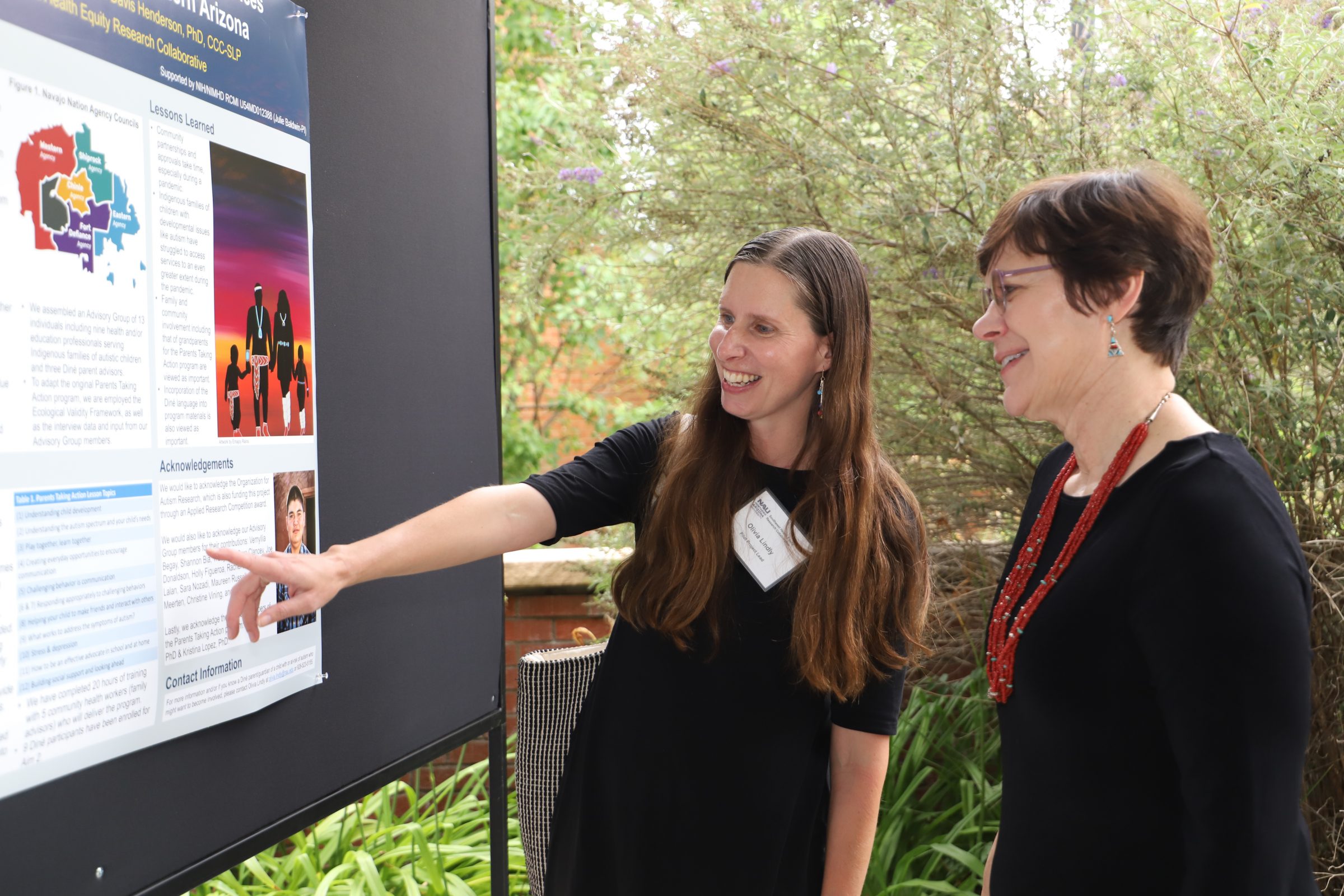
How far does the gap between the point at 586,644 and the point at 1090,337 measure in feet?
4.14

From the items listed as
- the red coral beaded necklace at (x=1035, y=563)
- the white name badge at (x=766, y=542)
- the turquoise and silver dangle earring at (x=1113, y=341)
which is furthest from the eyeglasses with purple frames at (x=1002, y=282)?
the white name badge at (x=766, y=542)

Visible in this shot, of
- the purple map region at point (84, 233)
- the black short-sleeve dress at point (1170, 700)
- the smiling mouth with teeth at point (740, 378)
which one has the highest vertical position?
the purple map region at point (84, 233)

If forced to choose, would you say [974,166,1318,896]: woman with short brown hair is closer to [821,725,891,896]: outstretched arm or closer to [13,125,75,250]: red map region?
[821,725,891,896]: outstretched arm

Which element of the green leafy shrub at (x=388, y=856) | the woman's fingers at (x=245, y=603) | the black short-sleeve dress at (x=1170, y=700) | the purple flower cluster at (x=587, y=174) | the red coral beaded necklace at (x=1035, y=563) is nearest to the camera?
the black short-sleeve dress at (x=1170, y=700)

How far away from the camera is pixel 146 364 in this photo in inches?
48.7

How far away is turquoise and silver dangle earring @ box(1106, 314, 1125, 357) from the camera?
4.06ft

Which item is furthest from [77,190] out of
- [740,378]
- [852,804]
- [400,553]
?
[852,804]

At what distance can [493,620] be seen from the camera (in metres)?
2.12

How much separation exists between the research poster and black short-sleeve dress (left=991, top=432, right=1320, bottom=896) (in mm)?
1066

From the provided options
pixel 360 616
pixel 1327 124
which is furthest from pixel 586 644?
pixel 1327 124

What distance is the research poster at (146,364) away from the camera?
1.09m

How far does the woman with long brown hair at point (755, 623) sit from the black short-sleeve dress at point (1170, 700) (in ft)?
1.16

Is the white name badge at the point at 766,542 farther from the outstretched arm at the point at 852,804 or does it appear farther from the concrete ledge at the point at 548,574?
the concrete ledge at the point at 548,574

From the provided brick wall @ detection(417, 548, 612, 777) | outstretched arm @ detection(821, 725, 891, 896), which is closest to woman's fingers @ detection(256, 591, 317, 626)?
outstretched arm @ detection(821, 725, 891, 896)
